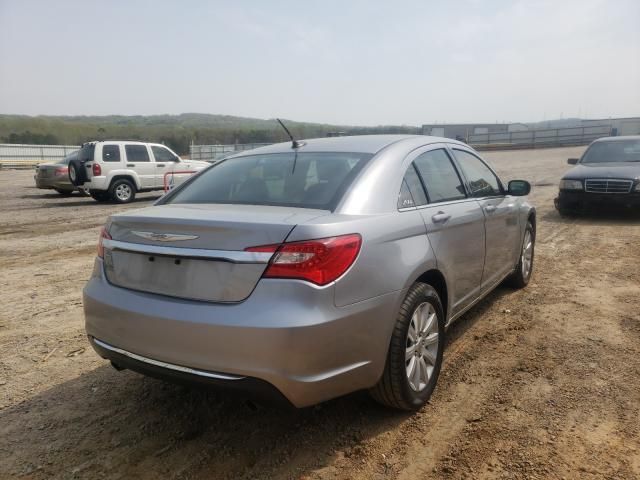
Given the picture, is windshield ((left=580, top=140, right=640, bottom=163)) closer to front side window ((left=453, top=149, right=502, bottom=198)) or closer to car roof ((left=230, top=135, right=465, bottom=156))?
front side window ((left=453, top=149, right=502, bottom=198))

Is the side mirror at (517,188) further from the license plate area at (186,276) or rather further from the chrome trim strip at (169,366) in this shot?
the chrome trim strip at (169,366)

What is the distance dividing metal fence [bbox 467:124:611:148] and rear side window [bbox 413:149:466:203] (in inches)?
1569

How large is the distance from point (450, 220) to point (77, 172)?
13.7 m

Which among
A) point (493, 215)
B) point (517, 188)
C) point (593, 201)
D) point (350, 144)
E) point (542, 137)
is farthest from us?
point (542, 137)

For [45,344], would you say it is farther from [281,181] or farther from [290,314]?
[290,314]

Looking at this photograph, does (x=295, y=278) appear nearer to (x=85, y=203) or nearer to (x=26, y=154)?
(x=85, y=203)

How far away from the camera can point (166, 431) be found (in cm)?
285

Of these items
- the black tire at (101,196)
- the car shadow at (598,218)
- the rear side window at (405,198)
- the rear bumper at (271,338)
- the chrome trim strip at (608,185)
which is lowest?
the car shadow at (598,218)

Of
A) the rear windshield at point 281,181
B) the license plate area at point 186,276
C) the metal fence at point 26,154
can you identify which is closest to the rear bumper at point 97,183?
the rear windshield at point 281,181

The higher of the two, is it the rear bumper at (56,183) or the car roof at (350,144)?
the car roof at (350,144)

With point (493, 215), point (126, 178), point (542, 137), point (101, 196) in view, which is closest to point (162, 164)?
point (126, 178)

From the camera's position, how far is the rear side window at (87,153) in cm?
1461

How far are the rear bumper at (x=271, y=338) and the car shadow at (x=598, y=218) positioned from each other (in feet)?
27.0

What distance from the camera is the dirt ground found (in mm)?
2520
